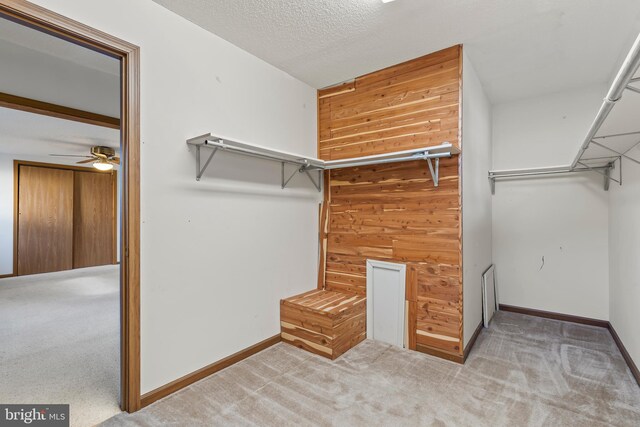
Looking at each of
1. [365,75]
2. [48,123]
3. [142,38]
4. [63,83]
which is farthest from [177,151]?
[48,123]

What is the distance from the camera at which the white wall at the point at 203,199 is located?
6.59 feet

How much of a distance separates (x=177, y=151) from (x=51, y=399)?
6.00ft

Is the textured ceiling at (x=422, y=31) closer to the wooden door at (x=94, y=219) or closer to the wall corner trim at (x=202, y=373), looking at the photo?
the wall corner trim at (x=202, y=373)

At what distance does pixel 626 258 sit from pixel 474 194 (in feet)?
4.20

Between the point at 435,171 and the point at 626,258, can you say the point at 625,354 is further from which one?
the point at 435,171

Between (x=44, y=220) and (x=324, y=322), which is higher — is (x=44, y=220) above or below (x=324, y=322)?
above

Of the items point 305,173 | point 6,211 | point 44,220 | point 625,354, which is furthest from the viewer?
point 44,220

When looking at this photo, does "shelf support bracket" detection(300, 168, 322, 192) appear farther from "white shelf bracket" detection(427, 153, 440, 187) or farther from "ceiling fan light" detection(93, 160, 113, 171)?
"ceiling fan light" detection(93, 160, 113, 171)

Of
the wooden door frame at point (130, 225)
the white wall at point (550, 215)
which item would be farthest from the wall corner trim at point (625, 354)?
the wooden door frame at point (130, 225)

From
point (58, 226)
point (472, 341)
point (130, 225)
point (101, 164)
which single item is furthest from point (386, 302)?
point (58, 226)

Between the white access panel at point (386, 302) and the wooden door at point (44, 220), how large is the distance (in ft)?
23.0

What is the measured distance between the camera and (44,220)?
21.3 feet

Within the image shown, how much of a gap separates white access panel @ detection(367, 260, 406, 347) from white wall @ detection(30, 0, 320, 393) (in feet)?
2.50

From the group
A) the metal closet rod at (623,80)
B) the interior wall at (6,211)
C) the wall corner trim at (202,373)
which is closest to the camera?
the metal closet rod at (623,80)
